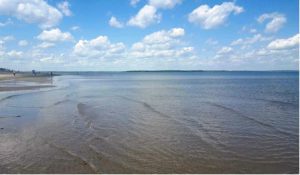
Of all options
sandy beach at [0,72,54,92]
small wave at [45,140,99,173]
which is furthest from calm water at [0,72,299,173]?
sandy beach at [0,72,54,92]

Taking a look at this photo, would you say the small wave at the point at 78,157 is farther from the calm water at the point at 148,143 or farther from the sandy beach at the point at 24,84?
the sandy beach at the point at 24,84

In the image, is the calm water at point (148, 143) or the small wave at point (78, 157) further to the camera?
the calm water at point (148, 143)

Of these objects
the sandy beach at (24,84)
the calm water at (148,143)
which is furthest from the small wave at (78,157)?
the sandy beach at (24,84)

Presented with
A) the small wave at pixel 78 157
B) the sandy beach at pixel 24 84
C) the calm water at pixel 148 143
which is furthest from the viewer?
the sandy beach at pixel 24 84

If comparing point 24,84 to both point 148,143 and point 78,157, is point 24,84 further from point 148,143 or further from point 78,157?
point 78,157

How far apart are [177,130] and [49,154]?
678 cm

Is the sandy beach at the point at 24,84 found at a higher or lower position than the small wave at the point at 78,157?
higher

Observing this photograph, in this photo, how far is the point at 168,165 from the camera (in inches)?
375

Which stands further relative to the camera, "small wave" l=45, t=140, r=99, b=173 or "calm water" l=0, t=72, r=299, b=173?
"calm water" l=0, t=72, r=299, b=173

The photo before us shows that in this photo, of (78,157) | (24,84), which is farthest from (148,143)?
Result: (24,84)

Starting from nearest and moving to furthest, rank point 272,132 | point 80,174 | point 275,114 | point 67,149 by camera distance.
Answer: point 80,174 < point 67,149 < point 272,132 < point 275,114

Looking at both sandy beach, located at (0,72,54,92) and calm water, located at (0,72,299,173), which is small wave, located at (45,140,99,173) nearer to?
calm water, located at (0,72,299,173)

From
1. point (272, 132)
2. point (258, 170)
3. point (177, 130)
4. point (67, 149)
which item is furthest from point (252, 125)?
point (67, 149)

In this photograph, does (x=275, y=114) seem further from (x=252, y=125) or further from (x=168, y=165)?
(x=168, y=165)
